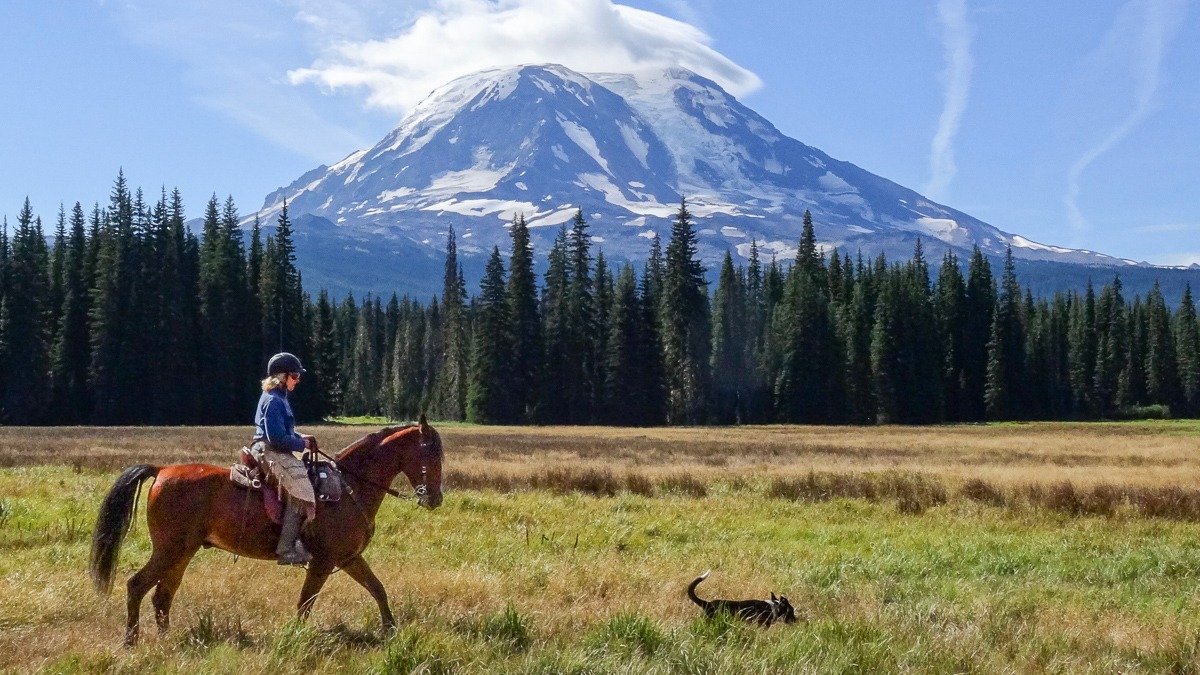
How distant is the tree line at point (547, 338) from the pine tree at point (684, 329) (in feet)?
0.57

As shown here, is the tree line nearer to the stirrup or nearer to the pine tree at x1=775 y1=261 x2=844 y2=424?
the pine tree at x1=775 y1=261 x2=844 y2=424

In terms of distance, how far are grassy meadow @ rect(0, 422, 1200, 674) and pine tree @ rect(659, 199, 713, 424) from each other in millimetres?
57211

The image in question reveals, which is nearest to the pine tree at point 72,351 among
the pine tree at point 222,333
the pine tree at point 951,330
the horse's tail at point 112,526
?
the pine tree at point 222,333

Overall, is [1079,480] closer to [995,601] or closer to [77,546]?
[995,601]

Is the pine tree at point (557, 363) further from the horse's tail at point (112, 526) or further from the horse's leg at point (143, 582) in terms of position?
the horse's leg at point (143, 582)

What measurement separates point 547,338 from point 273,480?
76.0m

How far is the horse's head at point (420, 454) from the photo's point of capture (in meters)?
9.59

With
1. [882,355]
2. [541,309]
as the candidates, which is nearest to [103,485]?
[541,309]

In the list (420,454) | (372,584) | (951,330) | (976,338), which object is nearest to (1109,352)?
(976,338)

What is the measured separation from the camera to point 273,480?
8.89 m

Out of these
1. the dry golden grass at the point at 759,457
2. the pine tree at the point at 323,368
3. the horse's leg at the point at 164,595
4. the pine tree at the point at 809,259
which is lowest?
the dry golden grass at the point at 759,457

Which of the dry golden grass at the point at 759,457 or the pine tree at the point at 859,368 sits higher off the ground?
the pine tree at the point at 859,368

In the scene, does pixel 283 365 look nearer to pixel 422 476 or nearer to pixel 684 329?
pixel 422 476

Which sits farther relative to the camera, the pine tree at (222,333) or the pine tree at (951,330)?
the pine tree at (951,330)
